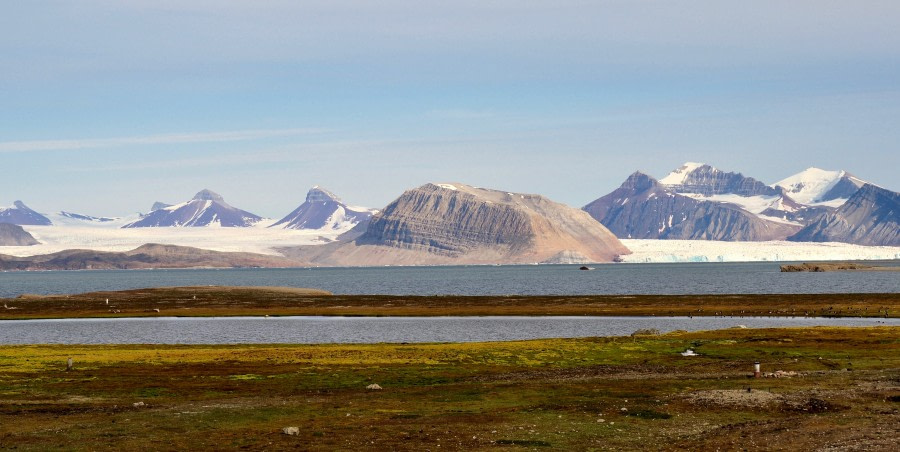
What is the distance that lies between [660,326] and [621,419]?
2704 inches

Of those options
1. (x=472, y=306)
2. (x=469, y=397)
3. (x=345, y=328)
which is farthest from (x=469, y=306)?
(x=469, y=397)

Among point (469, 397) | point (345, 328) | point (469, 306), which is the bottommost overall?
point (345, 328)

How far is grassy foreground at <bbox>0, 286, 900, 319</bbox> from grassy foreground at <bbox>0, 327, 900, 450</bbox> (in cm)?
5891

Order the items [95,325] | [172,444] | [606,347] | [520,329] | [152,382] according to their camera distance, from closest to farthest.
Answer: [172,444] → [152,382] → [606,347] → [520,329] → [95,325]

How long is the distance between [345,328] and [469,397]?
66682 millimetres

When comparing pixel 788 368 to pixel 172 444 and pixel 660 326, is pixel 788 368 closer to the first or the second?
pixel 172 444

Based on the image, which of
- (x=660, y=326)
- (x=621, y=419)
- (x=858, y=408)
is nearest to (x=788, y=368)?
(x=858, y=408)

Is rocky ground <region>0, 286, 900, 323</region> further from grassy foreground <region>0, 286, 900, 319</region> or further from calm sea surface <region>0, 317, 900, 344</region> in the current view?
calm sea surface <region>0, 317, 900, 344</region>

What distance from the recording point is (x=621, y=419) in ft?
119

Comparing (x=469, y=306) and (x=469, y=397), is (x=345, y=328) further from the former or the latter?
(x=469, y=397)

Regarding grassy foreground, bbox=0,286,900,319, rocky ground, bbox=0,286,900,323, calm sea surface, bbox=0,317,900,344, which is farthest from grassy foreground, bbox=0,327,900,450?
grassy foreground, bbox=0,286,900,319

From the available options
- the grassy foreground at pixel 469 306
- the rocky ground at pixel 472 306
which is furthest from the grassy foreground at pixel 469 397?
the grassy foreground at pixel 469 306

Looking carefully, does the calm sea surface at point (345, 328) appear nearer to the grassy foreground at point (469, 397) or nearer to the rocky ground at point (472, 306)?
the rocky ground at point (472, 306)

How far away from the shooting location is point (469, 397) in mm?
43375
